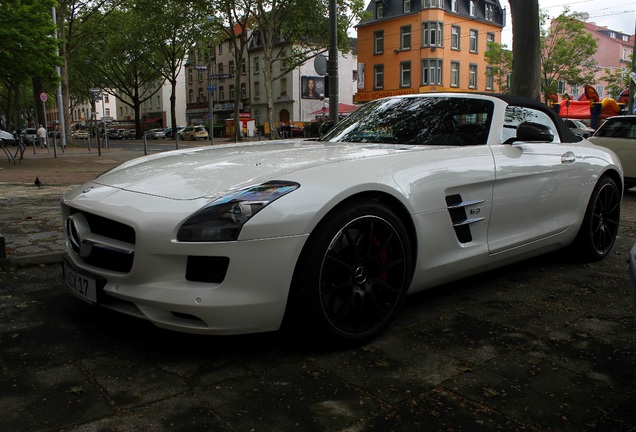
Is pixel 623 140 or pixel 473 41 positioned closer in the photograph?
pixel 623 140

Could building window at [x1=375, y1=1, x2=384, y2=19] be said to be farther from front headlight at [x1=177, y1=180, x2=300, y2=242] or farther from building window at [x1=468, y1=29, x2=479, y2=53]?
front headlight at [x1=177, y1=180, x2=300, y2=242]

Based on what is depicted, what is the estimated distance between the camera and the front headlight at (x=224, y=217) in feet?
7.93

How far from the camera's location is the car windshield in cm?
368

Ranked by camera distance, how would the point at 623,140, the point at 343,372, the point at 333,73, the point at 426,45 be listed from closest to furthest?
the point at 343,372, the point at 623,140, the point at 333,73, the point at 426,45

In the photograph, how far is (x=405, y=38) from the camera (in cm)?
4669

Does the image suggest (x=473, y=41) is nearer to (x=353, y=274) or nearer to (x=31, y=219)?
(x=31, y=219)

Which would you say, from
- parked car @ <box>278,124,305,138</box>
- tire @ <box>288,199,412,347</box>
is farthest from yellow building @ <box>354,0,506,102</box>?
tire @ <box>288,199,412,347</box>

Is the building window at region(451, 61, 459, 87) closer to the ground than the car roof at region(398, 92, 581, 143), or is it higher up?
higher up

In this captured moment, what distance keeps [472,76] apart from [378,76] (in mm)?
8087

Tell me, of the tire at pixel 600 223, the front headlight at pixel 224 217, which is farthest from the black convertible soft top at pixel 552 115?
the front headlight at pixel 224 217

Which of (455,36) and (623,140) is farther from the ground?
(455,36)

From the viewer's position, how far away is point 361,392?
92.2 inches

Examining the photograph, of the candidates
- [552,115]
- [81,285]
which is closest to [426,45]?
[552,115]

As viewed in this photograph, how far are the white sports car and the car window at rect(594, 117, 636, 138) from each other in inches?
314
